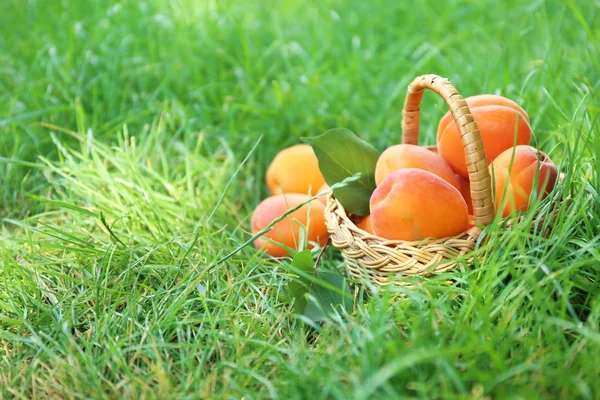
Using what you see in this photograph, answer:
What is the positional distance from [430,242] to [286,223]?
1.48 feet

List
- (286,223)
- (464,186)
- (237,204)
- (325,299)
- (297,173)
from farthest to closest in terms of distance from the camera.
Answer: (237,204) → (297,173) → (286,223) → (464,186) → (325,299)

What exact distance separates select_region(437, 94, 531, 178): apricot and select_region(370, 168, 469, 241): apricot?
0.51ft

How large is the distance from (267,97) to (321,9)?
805mm

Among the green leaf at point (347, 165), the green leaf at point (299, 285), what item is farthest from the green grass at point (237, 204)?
the green leaf at point (347, 165)

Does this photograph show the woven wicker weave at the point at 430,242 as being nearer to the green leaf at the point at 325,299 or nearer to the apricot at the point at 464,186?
the green leaf at the point at 325,299

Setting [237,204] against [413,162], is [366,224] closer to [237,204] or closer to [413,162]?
[413,162]

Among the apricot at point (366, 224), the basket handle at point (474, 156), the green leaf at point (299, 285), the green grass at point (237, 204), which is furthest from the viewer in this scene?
the apricot at point (366, 224)

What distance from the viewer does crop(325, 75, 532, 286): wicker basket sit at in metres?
1.30

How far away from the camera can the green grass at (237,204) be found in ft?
3.78

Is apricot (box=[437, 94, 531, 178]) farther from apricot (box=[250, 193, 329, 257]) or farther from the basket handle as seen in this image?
apricot (box=[250, 193, 329, 257])

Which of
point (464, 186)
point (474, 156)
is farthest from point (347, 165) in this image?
point (474, 156)

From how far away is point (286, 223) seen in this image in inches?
66.2

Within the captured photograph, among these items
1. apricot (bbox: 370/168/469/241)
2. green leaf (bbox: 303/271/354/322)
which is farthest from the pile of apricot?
green leaf (bbox: 303/271/354/322)

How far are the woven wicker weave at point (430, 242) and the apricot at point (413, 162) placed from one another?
0.15 m
